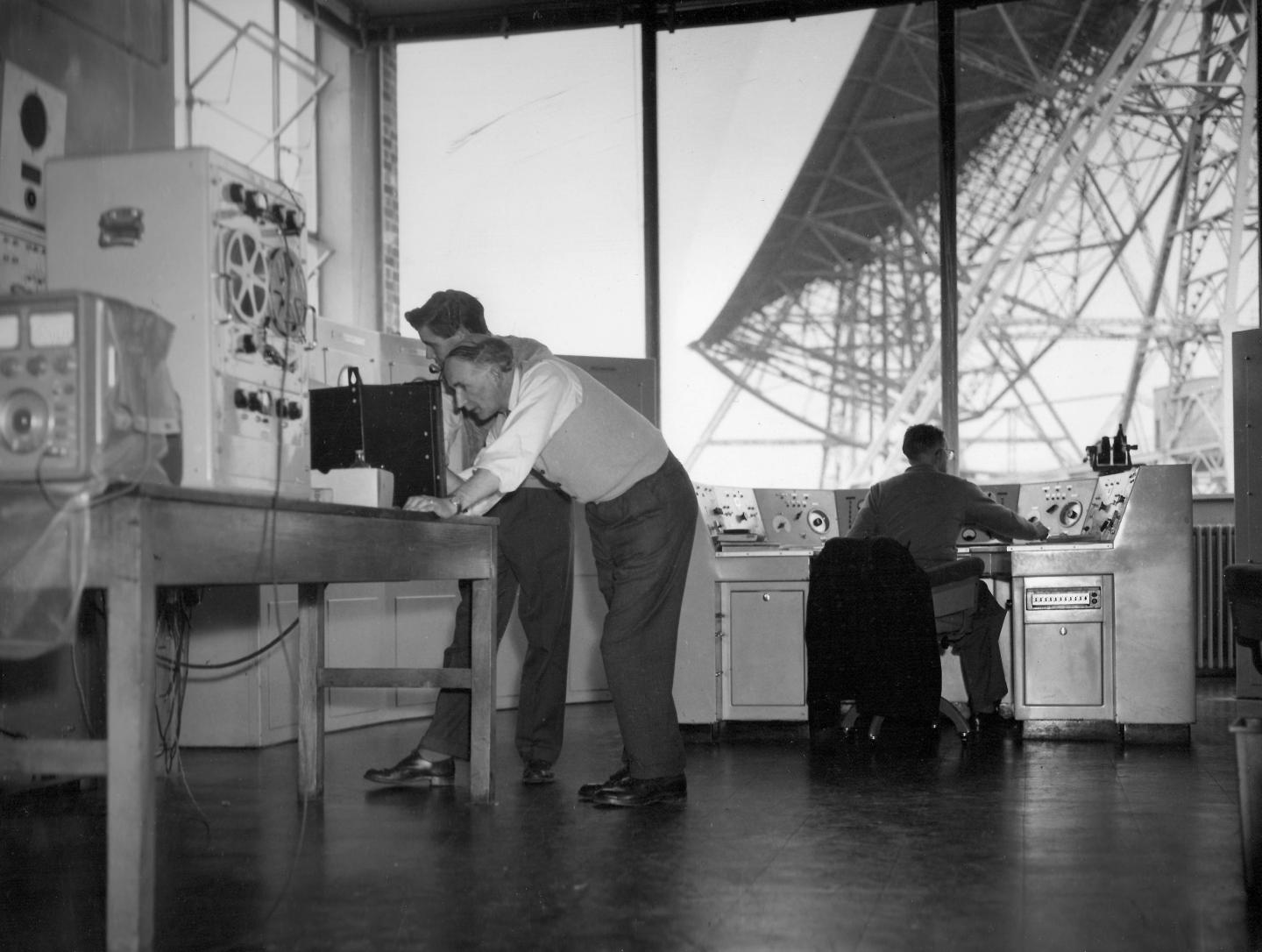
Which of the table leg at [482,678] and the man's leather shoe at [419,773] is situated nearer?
the table leg at [482,678]

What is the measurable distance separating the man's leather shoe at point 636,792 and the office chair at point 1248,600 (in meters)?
1.61

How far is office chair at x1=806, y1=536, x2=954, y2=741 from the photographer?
4.60 metres

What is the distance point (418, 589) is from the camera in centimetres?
586

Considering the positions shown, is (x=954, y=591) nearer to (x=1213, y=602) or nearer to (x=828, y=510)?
(x=828, y=510)

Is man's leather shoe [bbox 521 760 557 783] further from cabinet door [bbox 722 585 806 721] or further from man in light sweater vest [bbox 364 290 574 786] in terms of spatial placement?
cabinet door [bbox 722 585 806 721]

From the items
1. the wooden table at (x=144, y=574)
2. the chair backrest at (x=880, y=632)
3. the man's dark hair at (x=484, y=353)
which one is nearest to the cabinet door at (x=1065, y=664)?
the chair backrest at (x=880, y=632)

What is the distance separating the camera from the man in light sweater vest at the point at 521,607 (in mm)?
A: 3705

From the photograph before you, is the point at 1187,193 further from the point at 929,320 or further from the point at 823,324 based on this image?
the point at 823,324

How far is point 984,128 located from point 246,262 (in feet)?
21.1

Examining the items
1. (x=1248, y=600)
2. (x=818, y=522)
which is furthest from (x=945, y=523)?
(x=1248, y=600)

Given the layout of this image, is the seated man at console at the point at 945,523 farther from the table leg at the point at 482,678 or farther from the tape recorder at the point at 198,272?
the tape recorder at the point at 198,272

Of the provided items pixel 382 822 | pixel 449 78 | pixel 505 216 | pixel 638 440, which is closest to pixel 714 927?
pixel 382 822

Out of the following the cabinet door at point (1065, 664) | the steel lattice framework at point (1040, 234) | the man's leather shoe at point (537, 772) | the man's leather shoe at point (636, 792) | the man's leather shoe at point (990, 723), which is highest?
the steel lattice framework at point (1040, 234)

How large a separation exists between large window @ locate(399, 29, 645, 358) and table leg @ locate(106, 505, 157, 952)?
18.4 feet
